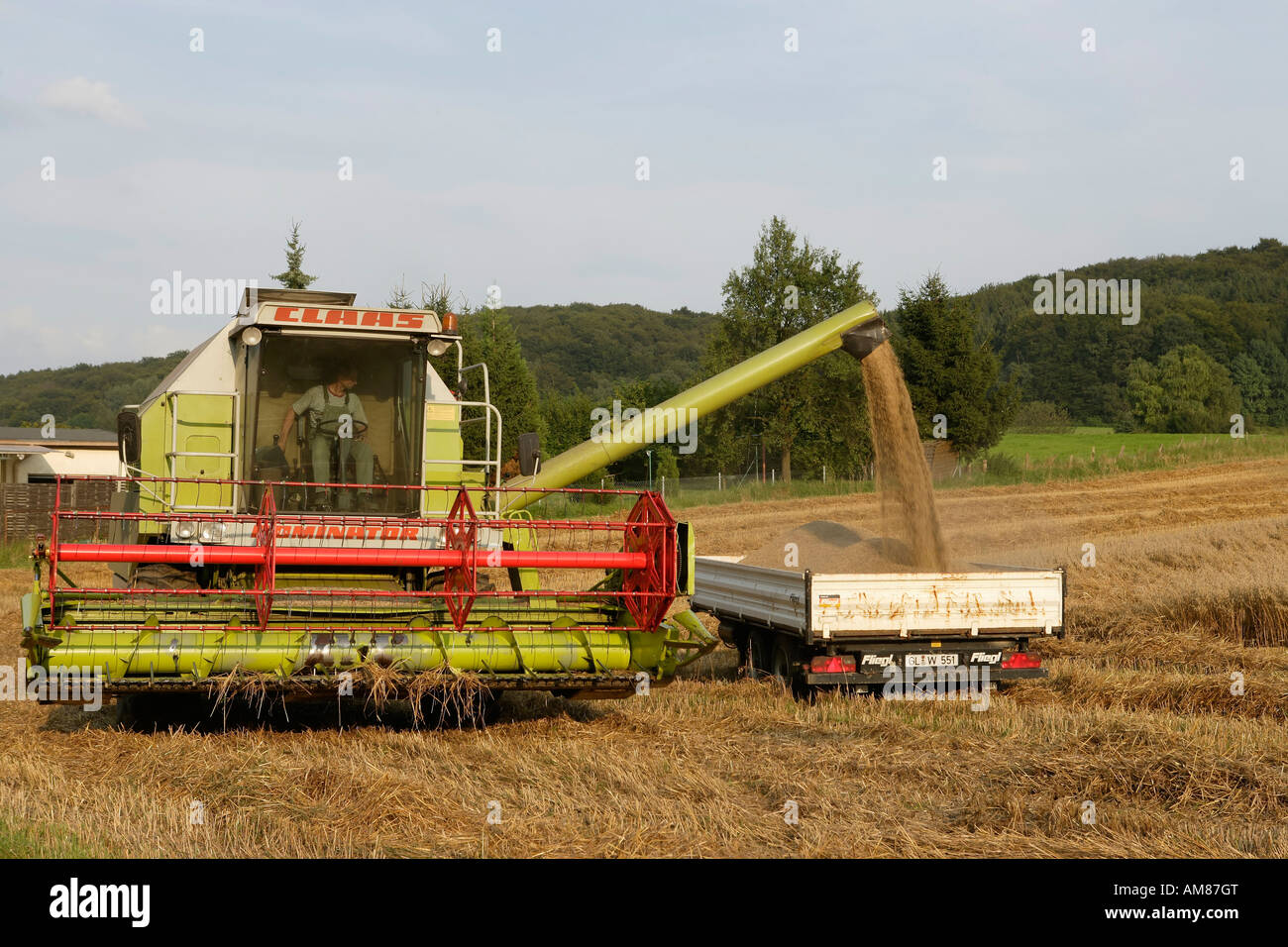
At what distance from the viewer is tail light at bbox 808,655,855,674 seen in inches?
372

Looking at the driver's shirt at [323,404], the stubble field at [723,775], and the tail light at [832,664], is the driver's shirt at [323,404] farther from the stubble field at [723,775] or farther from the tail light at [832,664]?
the tail light at [832,664]

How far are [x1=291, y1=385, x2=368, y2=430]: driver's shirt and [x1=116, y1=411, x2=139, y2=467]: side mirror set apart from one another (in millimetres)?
1074

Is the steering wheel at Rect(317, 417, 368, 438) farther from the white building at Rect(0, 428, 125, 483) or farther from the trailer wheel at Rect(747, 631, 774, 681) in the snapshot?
the white building at Rect(0, 428, 125, 483)

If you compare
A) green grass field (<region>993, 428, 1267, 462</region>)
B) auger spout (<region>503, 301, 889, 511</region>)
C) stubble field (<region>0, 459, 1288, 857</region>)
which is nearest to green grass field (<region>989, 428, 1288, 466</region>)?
green grass field (<region>993, 428, 1267, 462</region>)

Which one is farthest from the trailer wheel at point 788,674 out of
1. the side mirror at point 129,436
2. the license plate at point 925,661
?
the side mirror at point 129,436

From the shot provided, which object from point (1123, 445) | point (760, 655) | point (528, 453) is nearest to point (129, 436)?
point (528, 453)

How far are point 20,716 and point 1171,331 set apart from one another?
78830 millimetres

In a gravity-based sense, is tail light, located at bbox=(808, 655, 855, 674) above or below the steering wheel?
below

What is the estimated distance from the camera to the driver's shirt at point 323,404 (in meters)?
8.84

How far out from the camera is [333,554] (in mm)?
7098

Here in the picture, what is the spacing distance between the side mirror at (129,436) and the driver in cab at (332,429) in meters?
0.96

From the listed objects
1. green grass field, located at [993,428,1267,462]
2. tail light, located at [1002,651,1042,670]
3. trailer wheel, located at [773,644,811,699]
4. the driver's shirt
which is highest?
green grass field, located at [993,428,1267,462]

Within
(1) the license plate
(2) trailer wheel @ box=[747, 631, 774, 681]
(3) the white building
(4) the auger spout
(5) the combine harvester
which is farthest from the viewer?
(3) the white building

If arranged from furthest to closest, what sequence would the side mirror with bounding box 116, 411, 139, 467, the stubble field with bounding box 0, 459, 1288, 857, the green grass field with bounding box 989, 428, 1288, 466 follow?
the green grass field with bounding box 989, 428, 1288, 466
the side mirror with bounding box 116, 411, 139, 467
the stubble field with bounding box 0, 459, 1288, 857
